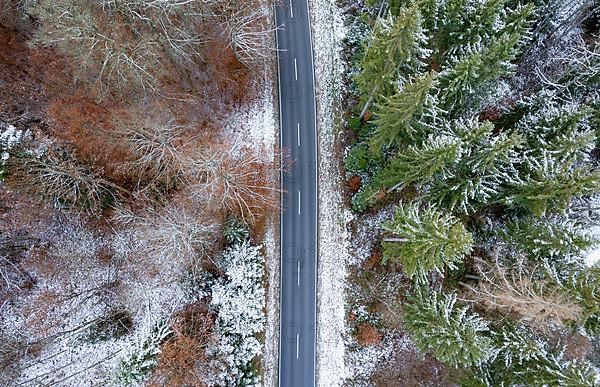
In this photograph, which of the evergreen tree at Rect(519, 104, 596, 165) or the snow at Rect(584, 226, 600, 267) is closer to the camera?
the evergreen tree at Rect(519, 104, 596, 165)

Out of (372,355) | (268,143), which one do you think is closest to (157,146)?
(268,143)

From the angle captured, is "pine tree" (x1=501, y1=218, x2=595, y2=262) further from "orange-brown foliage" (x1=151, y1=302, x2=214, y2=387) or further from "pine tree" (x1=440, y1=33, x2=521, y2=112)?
"orange-brown foliage" (x1=151, y1=302, x2=214, y2=387)

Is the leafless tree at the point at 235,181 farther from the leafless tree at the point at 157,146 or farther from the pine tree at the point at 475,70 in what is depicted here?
the pine tree at the point at 475,70

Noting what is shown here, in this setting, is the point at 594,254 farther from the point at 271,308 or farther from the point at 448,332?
the point at 271,308

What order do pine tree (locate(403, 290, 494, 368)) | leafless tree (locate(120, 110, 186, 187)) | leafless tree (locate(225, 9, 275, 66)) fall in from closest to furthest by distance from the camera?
pine tree (locate(403, 290, 494, 368)) → leafless tree (locate(120, 110, 186, 187)) → leafless tree (locate(225, 9, 275, 66))

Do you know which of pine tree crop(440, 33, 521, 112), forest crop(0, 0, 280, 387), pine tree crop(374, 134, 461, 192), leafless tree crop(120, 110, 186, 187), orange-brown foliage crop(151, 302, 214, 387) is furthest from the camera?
forest crop(0, 0, 280, 387)

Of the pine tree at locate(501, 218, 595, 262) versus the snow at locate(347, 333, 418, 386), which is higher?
the pine tree at locate(501, 218, 595, 262)

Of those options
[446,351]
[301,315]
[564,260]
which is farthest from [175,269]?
[564,260]

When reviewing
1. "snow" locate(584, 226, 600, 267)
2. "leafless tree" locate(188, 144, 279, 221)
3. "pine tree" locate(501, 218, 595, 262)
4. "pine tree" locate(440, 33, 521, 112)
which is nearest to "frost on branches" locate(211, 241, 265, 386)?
"leafless tree" locate(188, 144, 279, 221)
